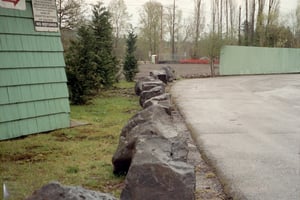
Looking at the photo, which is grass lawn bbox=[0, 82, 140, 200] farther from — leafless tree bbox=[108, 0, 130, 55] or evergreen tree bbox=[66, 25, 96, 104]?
leafless tree bbox=[108, 0, 130, 55]

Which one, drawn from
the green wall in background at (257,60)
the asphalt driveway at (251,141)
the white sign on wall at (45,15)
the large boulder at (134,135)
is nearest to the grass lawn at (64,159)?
the large boulder at (134,135)

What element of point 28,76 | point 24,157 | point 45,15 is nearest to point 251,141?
point 24,157

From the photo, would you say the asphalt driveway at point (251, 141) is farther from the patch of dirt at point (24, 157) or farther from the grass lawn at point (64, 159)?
the patch of dirt at point (24, 157)

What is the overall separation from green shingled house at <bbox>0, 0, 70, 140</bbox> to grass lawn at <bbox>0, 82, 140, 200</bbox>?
0.26 m

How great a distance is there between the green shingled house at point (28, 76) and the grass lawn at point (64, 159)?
0.84 feet

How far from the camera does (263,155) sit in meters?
4.59

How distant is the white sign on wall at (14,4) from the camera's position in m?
5.43

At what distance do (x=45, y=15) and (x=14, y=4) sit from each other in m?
0.62

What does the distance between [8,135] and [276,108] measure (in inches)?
238

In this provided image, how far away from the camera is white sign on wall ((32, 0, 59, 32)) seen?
19.5 feet

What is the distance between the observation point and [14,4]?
559 cm

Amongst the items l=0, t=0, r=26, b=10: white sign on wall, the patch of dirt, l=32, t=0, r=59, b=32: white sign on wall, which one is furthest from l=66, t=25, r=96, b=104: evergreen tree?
the patch of dirt

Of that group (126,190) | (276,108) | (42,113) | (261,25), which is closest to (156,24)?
(261,25)

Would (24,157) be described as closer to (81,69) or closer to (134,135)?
(134,135)
